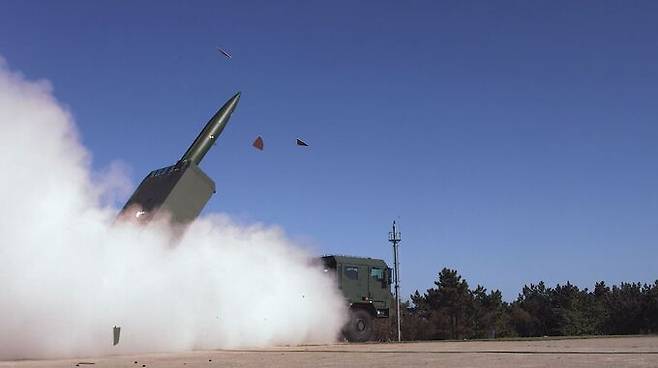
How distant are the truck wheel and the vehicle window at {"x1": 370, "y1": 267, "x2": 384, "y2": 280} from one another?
1748mm

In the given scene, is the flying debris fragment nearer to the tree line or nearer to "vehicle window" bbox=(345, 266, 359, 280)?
"vehicle window" bbox=(345, 266, 359, 280)

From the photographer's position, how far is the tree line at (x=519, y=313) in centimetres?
6050

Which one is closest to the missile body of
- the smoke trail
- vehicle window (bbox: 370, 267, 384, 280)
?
the smoke trail

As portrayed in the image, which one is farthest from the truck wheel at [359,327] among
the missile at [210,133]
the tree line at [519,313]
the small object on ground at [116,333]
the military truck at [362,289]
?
the tree line at [519,313]

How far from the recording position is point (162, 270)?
18.9 m

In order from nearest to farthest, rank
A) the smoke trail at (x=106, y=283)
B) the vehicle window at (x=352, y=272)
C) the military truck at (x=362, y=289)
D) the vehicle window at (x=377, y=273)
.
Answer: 1. the smoke trail at (x=106, y=283)
2. the military truck at (x=362, y=289)
3. the vehicle window at (x=352, y=272)
4. the vehicle window at (x=377, y=273)

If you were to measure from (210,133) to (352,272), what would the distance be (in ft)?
28.8

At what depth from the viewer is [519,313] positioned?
260 feet

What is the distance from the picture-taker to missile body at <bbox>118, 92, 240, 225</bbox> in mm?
19875

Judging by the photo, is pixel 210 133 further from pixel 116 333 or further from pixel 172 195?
pixel 116 333

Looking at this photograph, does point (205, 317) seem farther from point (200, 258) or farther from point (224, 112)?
point (224, 112)

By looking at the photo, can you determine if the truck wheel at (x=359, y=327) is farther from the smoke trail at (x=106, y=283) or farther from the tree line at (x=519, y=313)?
the tree line at (x=519, y=313)

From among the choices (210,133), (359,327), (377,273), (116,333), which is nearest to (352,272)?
(377,273)

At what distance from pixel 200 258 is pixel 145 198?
2537 millimetres
